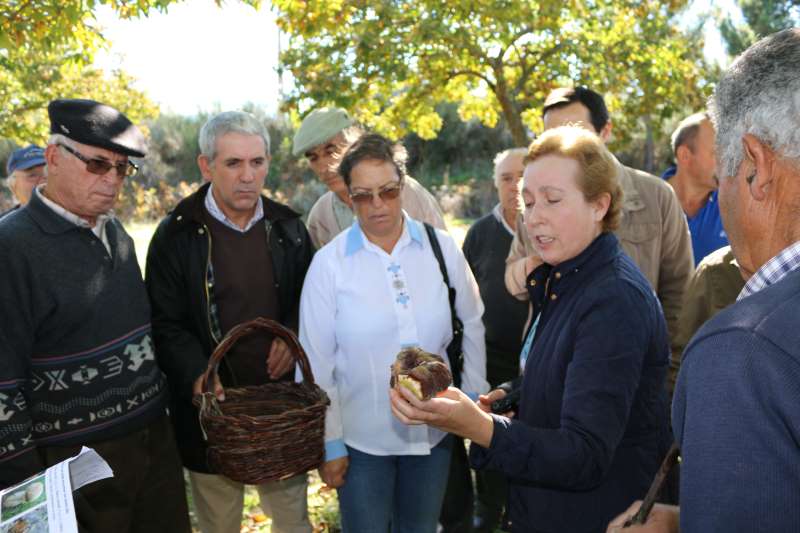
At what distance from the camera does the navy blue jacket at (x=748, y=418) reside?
1.00m

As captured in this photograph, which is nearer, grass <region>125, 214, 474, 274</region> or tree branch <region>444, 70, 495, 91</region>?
tree branch <region>444, 70, 495, 91</region>

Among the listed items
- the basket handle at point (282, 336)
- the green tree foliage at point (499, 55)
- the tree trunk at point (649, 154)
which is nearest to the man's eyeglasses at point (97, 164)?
the basket handle at point (282, 336)

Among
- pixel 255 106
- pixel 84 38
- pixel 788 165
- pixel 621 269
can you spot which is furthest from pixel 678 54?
pixel 255 106

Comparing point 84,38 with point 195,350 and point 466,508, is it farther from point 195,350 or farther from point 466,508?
point 466,508

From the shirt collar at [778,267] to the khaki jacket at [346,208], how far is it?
2.96 meters

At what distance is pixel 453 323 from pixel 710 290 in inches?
45.0

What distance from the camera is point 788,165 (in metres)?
1.17

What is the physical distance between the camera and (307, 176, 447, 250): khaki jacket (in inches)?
169

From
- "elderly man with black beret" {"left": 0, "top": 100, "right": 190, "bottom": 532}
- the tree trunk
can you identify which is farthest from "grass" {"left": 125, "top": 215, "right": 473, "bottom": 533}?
the tree trunk

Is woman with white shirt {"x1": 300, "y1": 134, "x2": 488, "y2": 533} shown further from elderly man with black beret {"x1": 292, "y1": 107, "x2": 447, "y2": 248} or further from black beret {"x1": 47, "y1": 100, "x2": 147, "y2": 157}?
elderly man with black beret {"x1": 292, "y1": 107, "x2": 447, "y2": 248}

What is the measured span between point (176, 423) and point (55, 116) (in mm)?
1653

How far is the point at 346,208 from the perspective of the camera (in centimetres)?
440

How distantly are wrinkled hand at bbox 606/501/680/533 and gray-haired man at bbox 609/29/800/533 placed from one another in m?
0.45

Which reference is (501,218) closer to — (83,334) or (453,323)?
(453,323)
